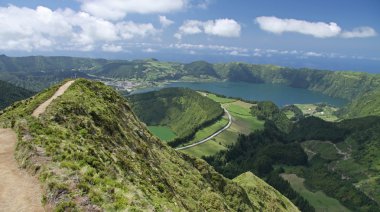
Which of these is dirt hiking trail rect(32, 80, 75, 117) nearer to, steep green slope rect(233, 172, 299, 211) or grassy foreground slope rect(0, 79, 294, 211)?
grassy foreground slope rect(0, 79, 294, 211)

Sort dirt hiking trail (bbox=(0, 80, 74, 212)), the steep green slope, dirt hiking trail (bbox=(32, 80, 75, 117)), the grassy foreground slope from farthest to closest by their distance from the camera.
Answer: the steep green slope → dirt hiking trail (bbox=(32, 80, 75, 117)) → the grassy foreground slope → dirt hiking trail (bbox=(0, 80, 74, 212))

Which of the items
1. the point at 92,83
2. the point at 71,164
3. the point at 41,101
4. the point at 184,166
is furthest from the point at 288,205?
the point at 71,164

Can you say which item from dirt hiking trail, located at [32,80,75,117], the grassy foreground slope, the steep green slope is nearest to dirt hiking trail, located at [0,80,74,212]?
the grassy foreground slope

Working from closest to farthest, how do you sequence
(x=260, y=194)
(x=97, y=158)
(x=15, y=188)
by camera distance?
(x=15, y=188) → (x=97, y=158) → (x=260, y=194)

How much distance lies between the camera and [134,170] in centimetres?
5600

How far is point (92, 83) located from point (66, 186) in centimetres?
5779

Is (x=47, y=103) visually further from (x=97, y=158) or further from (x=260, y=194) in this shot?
(x=260, y=194)

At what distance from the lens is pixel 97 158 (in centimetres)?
4878

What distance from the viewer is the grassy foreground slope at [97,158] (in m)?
39.1

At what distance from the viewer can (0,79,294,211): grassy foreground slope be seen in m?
39.1

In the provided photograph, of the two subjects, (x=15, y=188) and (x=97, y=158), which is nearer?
(x=15, y=188)

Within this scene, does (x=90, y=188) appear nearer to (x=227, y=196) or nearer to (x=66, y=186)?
(x=66, y=186)

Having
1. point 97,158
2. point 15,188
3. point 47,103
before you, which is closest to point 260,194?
point 47,103

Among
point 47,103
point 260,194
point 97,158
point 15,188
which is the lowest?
point 260,194
